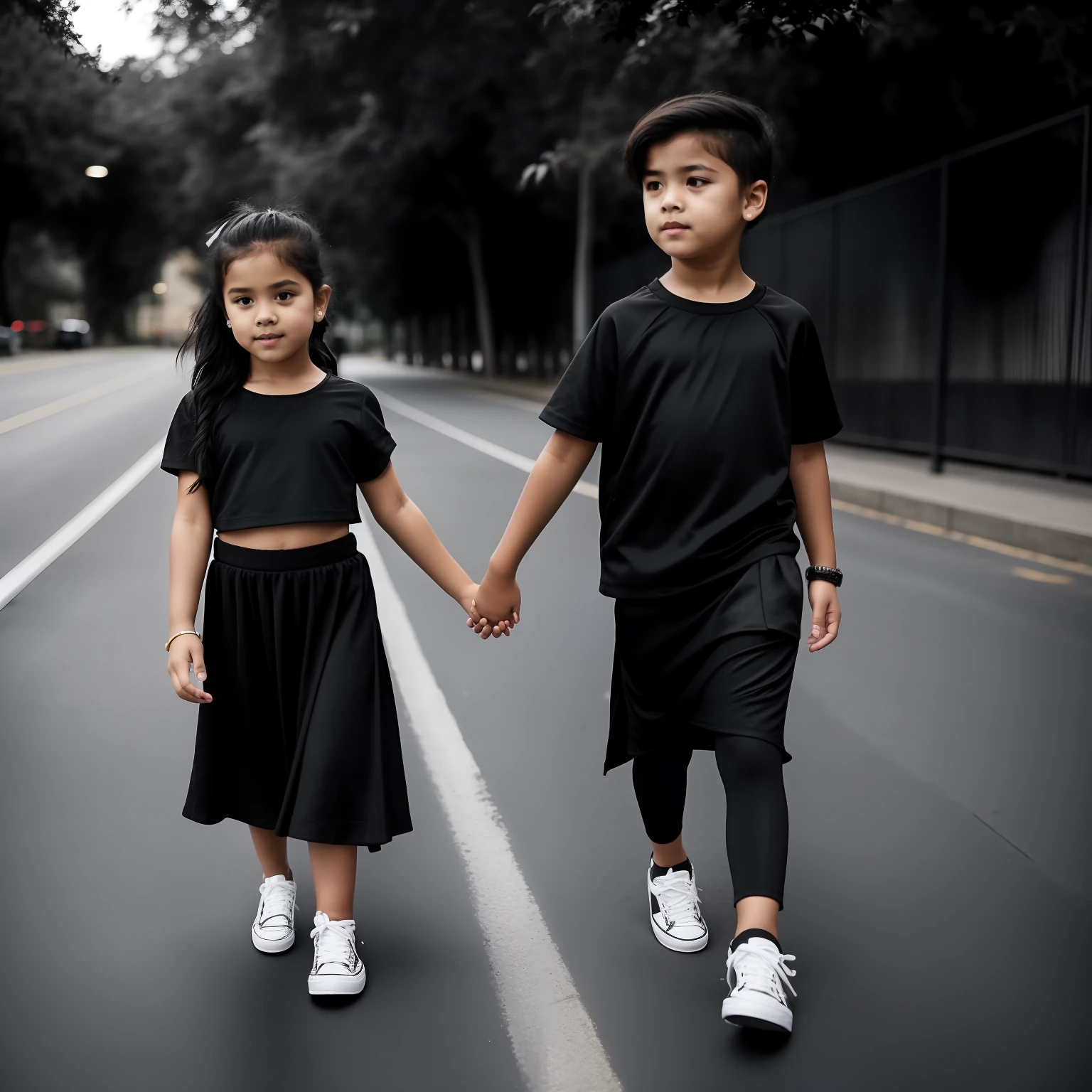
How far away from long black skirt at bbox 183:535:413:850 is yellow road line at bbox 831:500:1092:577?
20.1 ft

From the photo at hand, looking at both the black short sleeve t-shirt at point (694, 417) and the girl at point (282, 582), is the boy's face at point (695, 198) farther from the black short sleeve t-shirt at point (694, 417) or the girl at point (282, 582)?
the girl at point (282, 582)

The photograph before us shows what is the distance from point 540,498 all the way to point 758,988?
1077mm

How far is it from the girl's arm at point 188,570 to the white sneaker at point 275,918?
496mm

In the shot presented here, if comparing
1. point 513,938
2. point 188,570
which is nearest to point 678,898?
point 513,938

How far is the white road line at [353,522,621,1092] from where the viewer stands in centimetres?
262

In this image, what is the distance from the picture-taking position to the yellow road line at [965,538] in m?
8.39

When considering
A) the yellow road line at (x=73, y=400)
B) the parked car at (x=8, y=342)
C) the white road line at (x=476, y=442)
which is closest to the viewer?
the white road line at (x=476, y=442)

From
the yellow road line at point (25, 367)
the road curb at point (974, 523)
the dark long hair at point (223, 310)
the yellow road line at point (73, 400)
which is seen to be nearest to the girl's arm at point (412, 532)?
the dark long hair at point (223, 310)

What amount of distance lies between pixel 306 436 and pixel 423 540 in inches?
14.2

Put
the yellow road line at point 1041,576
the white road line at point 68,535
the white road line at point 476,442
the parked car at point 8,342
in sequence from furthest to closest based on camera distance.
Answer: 1. the parked car at point 8,342
2. the white road line at point 476,442
3. the yellow road line at point 1041,576
4. the white road line at point 68,535

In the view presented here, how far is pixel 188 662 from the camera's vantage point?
2924mm

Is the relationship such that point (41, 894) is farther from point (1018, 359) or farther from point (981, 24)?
point (981, 24)

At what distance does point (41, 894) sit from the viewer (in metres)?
3.46

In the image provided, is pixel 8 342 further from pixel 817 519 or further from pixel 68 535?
pixel 817 519
